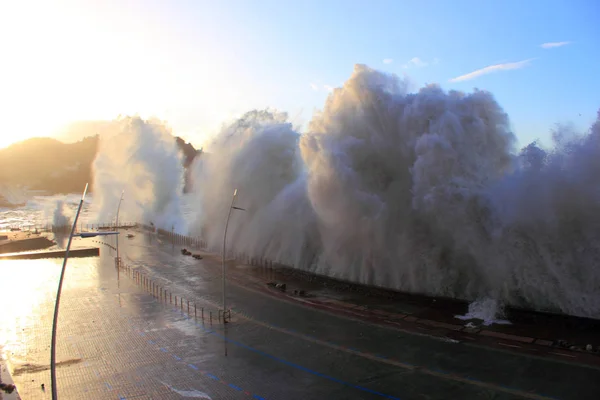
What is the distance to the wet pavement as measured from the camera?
11.9 meters

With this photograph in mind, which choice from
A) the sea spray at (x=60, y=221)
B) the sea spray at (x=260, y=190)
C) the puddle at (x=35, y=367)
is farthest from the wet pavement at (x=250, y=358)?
the sea spray at (x=60, y=221)

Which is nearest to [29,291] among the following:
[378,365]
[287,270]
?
[287,270]

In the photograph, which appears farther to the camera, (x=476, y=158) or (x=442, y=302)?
(x=476, y=158)

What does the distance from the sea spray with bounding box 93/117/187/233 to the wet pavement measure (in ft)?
140

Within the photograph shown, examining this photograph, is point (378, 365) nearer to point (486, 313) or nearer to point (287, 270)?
point (486, 313)

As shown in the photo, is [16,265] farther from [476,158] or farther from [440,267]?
[476,158]

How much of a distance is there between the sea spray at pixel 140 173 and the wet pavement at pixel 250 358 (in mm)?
42641

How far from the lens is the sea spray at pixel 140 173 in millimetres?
63969

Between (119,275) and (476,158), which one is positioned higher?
(476,158)

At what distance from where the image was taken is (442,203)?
2167 centimetres

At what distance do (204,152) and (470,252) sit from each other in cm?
2956

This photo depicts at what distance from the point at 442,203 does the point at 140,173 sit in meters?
52.1

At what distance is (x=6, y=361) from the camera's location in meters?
14.5

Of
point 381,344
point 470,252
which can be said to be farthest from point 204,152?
point 381,344
